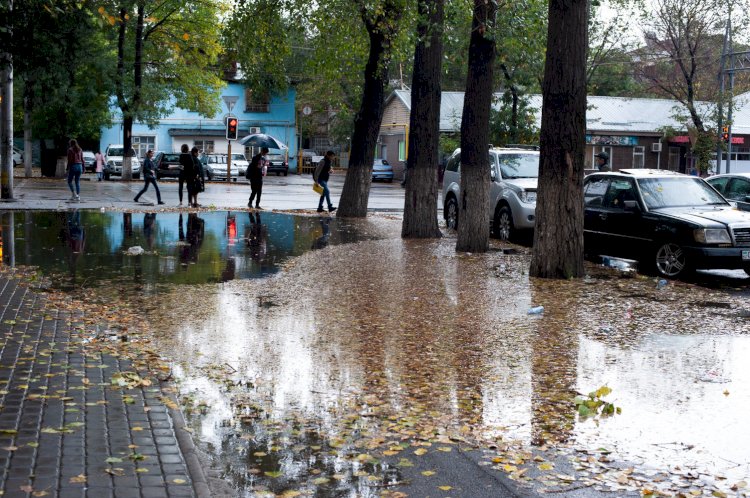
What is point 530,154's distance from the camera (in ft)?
70.4

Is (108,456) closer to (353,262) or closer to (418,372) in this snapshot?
(418,372)

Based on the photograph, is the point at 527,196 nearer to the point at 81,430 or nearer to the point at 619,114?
the point at 81,430

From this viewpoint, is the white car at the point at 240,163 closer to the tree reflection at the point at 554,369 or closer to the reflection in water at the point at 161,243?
the reflection in water at the point at 161,243

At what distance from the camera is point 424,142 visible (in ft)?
64.5

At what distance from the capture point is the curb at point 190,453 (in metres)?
4.96

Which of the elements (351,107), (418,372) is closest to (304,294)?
(418,372)

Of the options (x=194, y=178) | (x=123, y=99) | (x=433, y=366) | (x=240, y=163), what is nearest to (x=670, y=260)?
(x=433, y=366)

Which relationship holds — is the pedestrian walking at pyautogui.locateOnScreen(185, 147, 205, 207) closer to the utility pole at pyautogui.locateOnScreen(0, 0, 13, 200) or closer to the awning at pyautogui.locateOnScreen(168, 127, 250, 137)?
the utility pole at pyautogui.locateOnScreen(0, 0, 13, 200)

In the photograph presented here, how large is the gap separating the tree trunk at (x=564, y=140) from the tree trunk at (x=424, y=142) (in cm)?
560

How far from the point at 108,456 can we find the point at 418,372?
327 centimetres

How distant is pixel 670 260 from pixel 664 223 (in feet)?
1.85

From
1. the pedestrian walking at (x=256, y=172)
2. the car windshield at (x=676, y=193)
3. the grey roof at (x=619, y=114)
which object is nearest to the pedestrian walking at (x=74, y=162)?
the pedestrian walking at (x=256, y=172)

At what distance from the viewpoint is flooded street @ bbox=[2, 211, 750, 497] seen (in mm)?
5660

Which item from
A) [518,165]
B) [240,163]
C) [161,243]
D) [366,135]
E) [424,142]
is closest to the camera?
[161,243]
